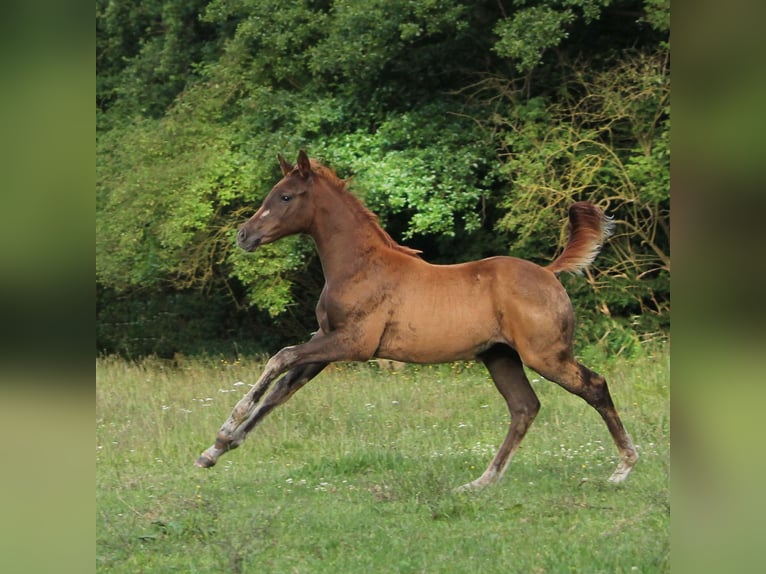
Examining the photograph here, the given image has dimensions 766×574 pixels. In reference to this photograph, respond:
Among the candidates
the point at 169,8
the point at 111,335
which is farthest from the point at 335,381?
the point at 169,8

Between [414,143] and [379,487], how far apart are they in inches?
351

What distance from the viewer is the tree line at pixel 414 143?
13.5 m

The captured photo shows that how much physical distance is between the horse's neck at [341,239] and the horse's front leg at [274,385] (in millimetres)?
533

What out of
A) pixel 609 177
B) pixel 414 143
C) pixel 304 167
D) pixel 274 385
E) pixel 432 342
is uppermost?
pixel 304 167

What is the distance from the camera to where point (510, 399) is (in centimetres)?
685

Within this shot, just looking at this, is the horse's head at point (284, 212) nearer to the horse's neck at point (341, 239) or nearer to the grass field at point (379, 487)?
the horse's neck at point (341, 239)

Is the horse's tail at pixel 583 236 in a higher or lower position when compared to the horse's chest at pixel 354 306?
higher

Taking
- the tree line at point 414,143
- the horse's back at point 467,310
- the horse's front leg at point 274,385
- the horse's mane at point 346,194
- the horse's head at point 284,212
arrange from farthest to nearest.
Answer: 1. the tree line at point 414,143
2. the horse's mane at point 346,194
3. the horse's head at point 284,212
4. the horse's back at point 467,310
5. the horse's front leg at point 274,385

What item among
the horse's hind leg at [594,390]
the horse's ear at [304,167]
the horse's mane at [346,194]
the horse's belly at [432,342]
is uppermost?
the horse's ear at [304,167]

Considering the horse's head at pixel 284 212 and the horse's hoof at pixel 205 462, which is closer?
the horse's hoof at pixel 205 462

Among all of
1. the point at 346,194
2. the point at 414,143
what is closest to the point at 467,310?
the point at 346,194

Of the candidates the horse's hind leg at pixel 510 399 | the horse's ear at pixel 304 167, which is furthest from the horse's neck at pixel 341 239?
the horse's hind leg at pixel 510 399

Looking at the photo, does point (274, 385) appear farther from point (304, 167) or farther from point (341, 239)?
point (304, 167)
